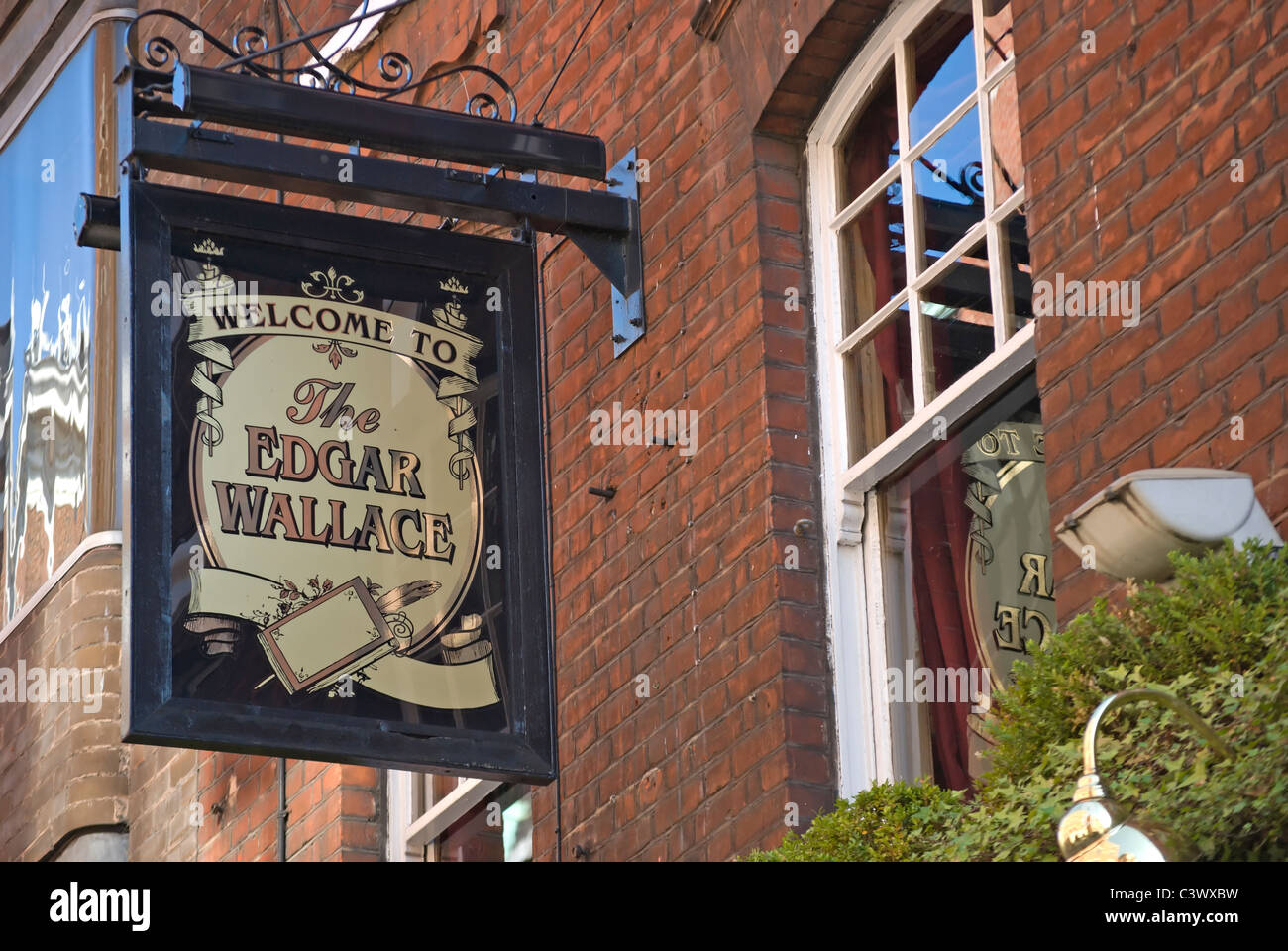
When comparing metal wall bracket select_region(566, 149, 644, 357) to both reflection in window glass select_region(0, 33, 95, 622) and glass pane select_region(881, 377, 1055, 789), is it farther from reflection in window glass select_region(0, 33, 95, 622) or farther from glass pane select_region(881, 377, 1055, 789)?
reflection in window glass select_region(0, 33, 95, 622)

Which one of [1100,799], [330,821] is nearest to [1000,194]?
[1100,799]

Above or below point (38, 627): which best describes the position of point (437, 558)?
below

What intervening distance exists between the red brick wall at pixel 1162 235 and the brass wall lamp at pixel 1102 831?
4.04 feet

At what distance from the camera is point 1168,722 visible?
4906mm

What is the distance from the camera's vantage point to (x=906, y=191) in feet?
23.3

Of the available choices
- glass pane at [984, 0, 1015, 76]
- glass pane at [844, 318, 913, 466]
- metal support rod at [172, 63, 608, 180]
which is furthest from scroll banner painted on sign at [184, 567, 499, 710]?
glass pane at [984, 0, 1015, 76]

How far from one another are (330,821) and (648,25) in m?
3.19

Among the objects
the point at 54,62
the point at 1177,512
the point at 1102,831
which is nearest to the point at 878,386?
the point at 1177,512

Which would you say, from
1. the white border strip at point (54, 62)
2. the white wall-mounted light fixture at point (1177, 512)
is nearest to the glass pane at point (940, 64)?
the white wall-mounted light fixture at point (1177, 512)

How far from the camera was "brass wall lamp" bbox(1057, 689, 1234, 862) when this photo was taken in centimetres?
401

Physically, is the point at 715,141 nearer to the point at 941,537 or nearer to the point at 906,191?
the point at 906,191

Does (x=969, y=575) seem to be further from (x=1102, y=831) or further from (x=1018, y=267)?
(x=1102, y=831)

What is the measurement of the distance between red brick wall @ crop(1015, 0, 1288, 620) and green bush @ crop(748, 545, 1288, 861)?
1.21 ft

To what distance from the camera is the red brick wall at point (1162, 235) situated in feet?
17.7
